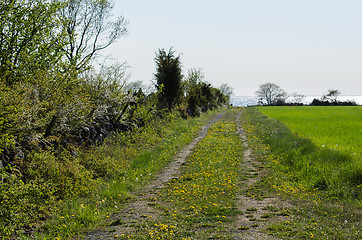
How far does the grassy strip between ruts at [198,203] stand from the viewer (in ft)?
19.1

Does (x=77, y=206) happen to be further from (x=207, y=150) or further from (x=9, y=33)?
(x=207, y=150)

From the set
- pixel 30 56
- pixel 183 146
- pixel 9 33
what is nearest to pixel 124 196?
pixel 30 56

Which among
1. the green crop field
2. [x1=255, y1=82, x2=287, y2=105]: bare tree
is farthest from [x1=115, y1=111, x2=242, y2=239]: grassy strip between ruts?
[x1=255, y1=82, x2=287, y2=105]: bare tree

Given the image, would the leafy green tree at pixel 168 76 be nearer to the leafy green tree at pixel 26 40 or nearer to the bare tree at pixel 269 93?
the leafy green tree at pixel 26 40

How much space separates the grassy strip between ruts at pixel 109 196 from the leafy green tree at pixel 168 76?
13.0m

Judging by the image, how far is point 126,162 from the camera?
12055 mm

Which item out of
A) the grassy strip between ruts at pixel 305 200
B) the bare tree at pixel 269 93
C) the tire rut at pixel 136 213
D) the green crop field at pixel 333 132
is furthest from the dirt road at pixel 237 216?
the bare tree at pixel 269 93

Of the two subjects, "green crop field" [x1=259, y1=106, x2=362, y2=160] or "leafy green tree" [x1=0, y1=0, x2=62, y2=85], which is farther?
"green crop field" [x1=259, y1=106, x2=362, y2=160]

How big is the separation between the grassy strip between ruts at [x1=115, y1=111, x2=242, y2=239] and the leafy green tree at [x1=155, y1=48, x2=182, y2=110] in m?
16.3

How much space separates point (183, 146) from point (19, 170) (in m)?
10.3

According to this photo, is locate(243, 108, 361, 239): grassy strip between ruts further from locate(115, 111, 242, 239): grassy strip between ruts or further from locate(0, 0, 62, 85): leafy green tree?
locate(0, 0, 62, 85): leafy green tree

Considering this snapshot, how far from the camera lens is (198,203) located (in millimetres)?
7707

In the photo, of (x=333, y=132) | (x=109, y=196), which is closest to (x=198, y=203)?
(x=109, y=196)

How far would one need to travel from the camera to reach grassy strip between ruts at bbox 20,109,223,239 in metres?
6.11
